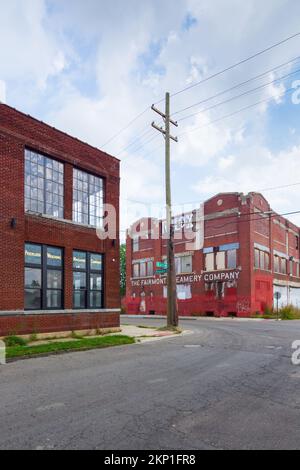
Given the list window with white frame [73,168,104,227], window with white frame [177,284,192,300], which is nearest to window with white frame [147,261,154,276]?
window with white frame [177,284,192,300]

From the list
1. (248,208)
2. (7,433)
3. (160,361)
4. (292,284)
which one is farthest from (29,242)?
→ (292,284)

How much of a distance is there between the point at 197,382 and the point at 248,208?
1278 inches

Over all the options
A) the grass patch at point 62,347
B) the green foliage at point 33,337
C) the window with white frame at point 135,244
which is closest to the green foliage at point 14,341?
the grass patch at point 62,347

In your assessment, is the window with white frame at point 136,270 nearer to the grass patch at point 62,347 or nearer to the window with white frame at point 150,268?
the window with white frame at point 150,268

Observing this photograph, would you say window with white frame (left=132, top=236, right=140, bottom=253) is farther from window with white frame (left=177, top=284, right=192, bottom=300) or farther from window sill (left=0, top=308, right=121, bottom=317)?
window sill (left=0, top=308, right=121, bottom=317)

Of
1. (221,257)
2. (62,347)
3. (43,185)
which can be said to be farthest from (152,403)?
(221,257)

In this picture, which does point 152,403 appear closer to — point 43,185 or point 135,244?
point 43,185

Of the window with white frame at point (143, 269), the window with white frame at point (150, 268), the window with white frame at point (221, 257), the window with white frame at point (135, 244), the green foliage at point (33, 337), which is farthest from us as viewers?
the window with white frame at point (135, 244)

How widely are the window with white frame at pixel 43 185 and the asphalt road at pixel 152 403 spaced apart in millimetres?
7035

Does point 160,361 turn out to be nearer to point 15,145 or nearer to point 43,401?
point 43,401

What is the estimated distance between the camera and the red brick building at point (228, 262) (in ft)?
126

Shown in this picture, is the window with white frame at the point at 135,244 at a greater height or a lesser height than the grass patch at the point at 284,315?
greater

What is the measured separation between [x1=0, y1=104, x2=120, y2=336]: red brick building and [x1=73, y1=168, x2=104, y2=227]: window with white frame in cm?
5

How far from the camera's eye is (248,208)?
38.8 m
